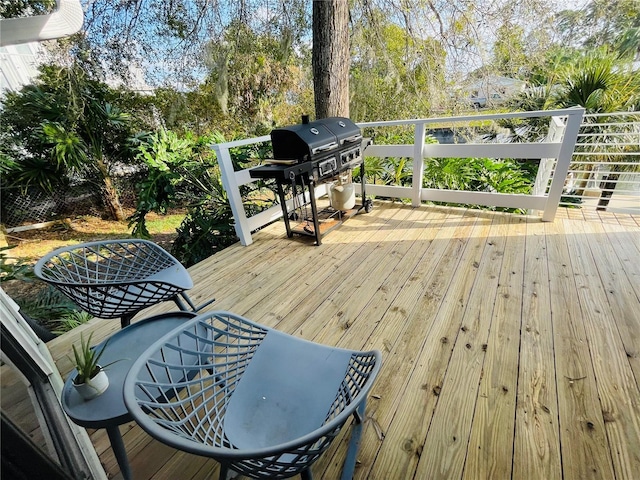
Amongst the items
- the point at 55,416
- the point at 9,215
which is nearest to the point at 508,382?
the point at 55,416

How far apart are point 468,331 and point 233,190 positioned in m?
2.27

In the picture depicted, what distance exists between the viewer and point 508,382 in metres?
1.39

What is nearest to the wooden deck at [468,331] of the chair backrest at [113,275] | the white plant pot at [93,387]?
the white plant pot at [93,387]

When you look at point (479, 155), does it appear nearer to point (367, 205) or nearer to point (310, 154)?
point (367, 205)

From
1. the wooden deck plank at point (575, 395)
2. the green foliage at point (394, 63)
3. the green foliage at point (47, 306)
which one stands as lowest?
the green foliage at point (47, 306)

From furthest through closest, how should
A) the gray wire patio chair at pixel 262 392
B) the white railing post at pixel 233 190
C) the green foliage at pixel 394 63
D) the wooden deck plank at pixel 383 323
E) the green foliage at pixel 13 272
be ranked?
the green foliage at pixel 394 63 → the white railing post at pixel 233 190 → the green foliage at pixel 13 272 → the wooden deck plank at pixel 383 323 → the gray wire patio chair at pixel 262 392

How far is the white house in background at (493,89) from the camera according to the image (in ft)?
14.3

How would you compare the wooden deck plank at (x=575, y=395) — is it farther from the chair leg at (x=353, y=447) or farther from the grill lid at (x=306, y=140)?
the grill lid at (x=306, y=140)

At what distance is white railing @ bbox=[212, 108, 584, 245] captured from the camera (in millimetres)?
2643

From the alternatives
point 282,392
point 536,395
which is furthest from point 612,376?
point 282,392

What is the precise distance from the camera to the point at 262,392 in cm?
98

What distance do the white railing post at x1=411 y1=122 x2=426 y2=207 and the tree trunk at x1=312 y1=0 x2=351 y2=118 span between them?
1.11 meters

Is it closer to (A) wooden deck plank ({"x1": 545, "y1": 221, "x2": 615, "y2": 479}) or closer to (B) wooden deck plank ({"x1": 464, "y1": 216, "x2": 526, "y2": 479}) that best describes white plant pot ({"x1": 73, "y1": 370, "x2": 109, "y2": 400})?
(B) wooden deck plank ({"x1": 464, "y1": 216, "x2": 526, "y2": 479})

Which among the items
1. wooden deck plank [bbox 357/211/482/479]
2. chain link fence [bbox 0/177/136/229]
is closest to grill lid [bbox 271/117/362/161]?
wooden deck plank [bbox 357/211/482/479]
